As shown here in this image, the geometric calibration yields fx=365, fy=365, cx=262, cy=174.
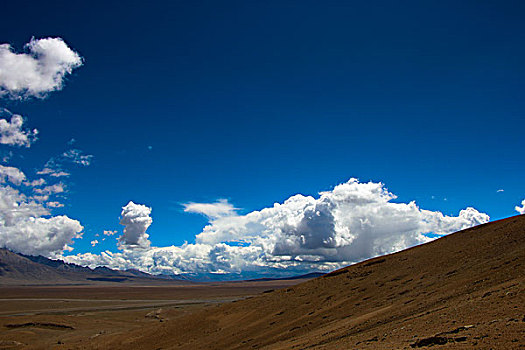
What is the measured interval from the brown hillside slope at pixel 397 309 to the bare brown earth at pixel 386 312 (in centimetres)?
9

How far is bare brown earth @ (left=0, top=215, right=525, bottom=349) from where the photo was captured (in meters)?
15.9

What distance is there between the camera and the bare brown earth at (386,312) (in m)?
15.9

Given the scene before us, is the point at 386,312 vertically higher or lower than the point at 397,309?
lower

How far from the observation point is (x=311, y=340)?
75.7ft

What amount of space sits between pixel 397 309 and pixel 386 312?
0.75 metres

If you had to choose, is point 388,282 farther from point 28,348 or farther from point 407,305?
point 28,348

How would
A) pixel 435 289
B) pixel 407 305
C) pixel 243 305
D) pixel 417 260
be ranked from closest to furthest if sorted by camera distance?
pixel 407 305
pixel 435 289
pixel 417 260
pixel 243 305

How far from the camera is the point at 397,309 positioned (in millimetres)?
24531

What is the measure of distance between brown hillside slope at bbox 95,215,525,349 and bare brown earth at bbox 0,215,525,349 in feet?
0.30

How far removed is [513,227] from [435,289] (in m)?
18.5

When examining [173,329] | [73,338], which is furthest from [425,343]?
[73,338]

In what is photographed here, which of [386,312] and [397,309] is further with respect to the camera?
[386,312]

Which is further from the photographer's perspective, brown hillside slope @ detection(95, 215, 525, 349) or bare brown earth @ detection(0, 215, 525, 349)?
bare brown earth @ detection(0, 215, 525, 349)

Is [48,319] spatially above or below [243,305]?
below
